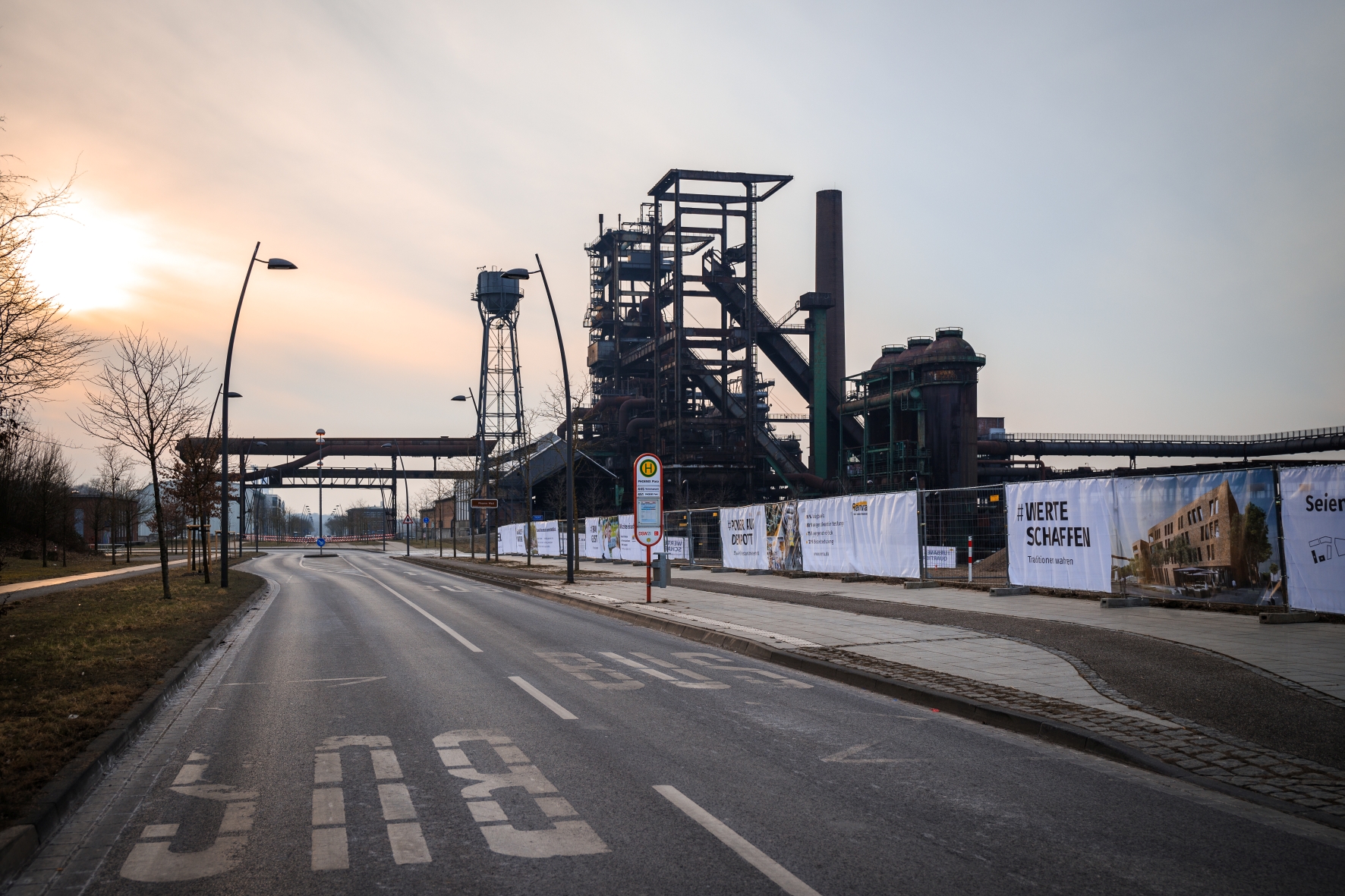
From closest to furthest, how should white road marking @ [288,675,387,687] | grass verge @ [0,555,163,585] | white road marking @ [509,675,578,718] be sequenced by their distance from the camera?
white road marking @ [509,675,578,718] → white road marking @ [288,675,387,687] → grass verge @ [0,555,163,585]

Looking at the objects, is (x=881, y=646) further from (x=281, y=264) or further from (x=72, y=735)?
(x=281, y=264)

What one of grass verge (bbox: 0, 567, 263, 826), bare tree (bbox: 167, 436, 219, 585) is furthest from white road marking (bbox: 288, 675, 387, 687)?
bare tree (bbox: 167, 436, 219, 585)

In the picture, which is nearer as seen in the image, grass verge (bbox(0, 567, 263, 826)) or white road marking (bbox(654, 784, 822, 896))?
white road marking (bbox(654, 784, 822, 896))

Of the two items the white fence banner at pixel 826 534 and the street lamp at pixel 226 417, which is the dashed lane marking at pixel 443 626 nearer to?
the street lamp at pixel 226 417

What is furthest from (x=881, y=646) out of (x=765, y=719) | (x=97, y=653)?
(x=97, y=653)

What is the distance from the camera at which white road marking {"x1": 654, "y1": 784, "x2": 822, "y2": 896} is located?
13.6 ft

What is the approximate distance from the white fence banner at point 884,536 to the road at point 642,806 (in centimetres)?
1210

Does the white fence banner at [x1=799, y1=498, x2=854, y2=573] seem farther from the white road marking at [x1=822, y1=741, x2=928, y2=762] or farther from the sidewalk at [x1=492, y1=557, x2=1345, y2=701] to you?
the white road marking at [x1=822, y1=741, x2=928, y2=762]

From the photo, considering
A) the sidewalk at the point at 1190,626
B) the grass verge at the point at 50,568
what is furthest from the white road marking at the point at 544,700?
the grass verge at the point at 50,568

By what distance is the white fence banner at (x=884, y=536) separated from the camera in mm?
21156

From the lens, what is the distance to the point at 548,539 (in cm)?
5250

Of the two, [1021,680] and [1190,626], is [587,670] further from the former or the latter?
[1190,626]

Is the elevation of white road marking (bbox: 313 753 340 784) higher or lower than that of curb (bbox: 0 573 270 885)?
lower

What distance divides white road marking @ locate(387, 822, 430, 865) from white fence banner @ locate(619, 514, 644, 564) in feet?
109
